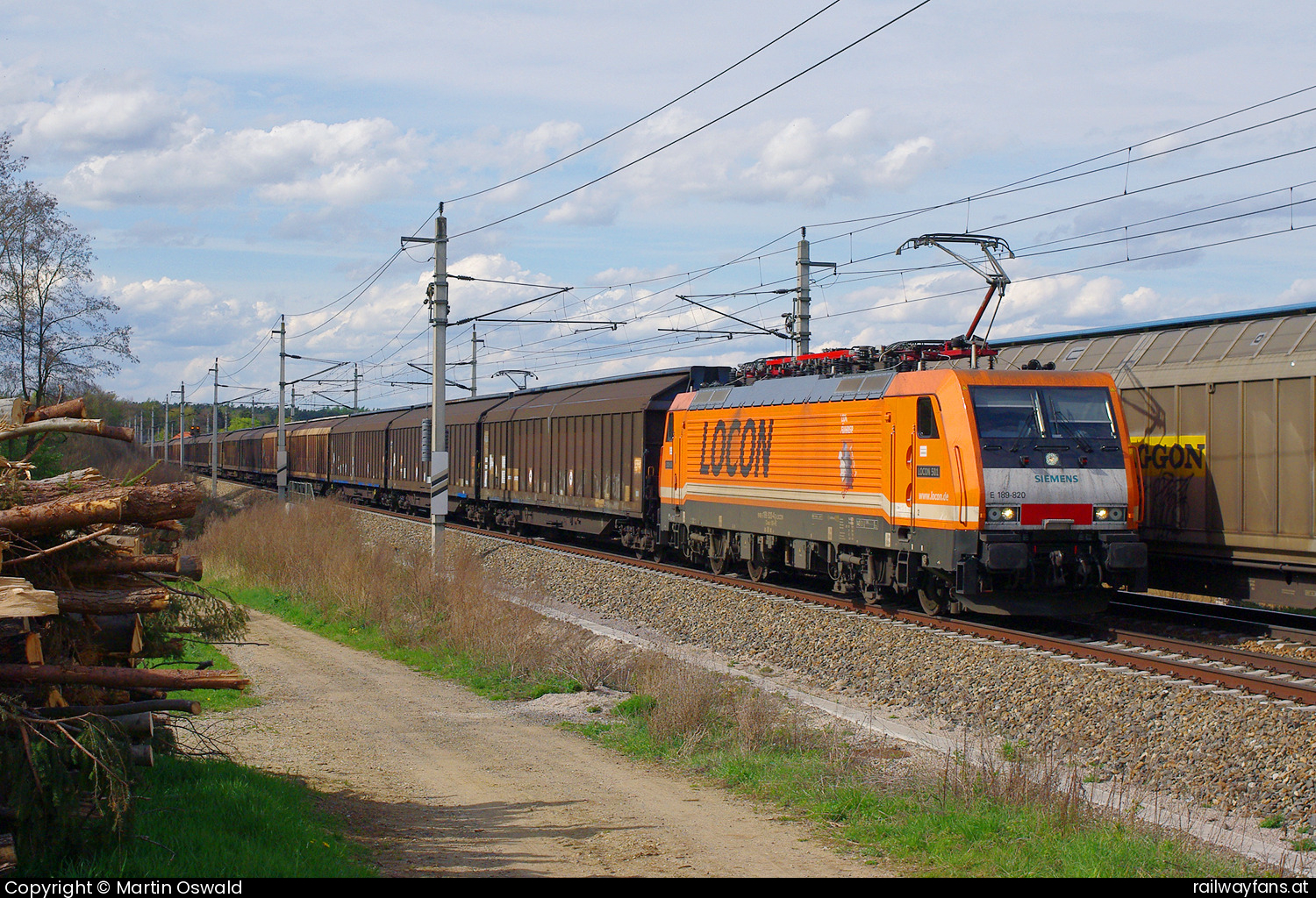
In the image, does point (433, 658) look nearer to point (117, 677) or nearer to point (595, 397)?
point (117, 677)

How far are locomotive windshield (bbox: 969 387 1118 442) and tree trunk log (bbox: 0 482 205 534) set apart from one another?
9.27 m

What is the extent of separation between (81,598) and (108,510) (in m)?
0.60

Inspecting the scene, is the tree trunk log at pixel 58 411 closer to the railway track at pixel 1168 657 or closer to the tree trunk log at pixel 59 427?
the tree trunk log at pixel 59 427

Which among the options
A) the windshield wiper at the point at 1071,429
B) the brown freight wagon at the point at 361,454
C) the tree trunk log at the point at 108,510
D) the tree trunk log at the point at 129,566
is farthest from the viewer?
the brown freight wagon at the point at 361,454

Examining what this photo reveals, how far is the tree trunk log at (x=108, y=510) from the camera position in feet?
18.0

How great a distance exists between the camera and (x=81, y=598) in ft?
19.0

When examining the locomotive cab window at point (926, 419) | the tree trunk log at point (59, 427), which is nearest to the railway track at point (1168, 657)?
the locomotive cab window at point (926, 419)

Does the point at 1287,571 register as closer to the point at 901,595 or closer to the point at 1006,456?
the point at 1006,456

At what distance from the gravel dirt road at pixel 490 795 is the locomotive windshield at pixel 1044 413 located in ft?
20.7

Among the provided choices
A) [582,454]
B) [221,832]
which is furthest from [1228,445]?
[582,454]

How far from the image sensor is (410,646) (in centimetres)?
1466

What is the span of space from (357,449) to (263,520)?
56.6 ft

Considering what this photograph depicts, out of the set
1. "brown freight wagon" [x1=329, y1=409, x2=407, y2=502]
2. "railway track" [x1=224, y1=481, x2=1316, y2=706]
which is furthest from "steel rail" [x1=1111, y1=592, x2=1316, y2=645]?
"brown freight wagon" [x1=329, y1=409, x2=407, y2=502]
